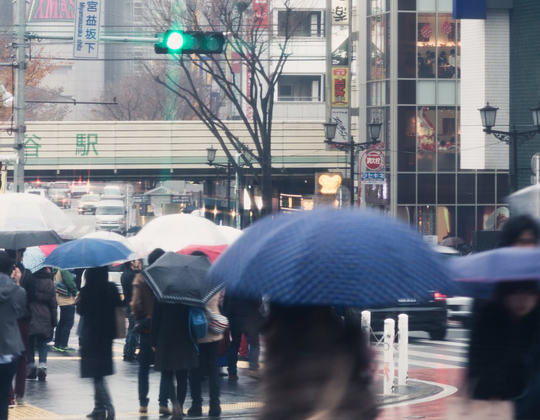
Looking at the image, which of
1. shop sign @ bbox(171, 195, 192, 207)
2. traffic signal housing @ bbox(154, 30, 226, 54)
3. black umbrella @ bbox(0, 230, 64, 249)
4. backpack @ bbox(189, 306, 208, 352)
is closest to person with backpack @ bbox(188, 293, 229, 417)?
backpack @ bbox(189, 306, 208, 352)

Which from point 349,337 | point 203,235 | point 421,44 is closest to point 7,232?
point 203,235

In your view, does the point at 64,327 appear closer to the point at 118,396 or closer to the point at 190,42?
the point at 118,396

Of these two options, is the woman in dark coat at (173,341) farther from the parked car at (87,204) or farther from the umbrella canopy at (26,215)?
the parked car at (87,204)

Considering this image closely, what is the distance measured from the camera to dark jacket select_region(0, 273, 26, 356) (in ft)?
26.2

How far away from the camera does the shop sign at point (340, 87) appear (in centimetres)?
3931

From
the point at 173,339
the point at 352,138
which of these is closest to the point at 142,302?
the point at 173,339

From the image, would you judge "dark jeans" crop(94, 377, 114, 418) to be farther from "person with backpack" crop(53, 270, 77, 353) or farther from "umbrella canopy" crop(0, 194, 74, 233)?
"person with backpack" crop(53, 270, 77, 353)

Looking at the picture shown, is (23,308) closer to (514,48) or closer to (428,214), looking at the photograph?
(514,48)

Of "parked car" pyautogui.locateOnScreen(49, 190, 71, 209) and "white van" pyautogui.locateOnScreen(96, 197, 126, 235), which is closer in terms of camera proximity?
"white van" pyautogui.locateOnScreen(96, 197, 126, 235)

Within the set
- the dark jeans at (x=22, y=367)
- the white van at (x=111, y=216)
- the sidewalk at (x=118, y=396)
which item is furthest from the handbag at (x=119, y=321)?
the white van at (x=111, y=216)

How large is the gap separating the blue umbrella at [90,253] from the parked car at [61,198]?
6549cm

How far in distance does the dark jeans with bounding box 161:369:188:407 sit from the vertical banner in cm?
1270

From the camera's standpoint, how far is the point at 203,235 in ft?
38.7

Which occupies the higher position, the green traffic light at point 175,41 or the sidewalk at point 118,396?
the green traffic light at point 175,41
